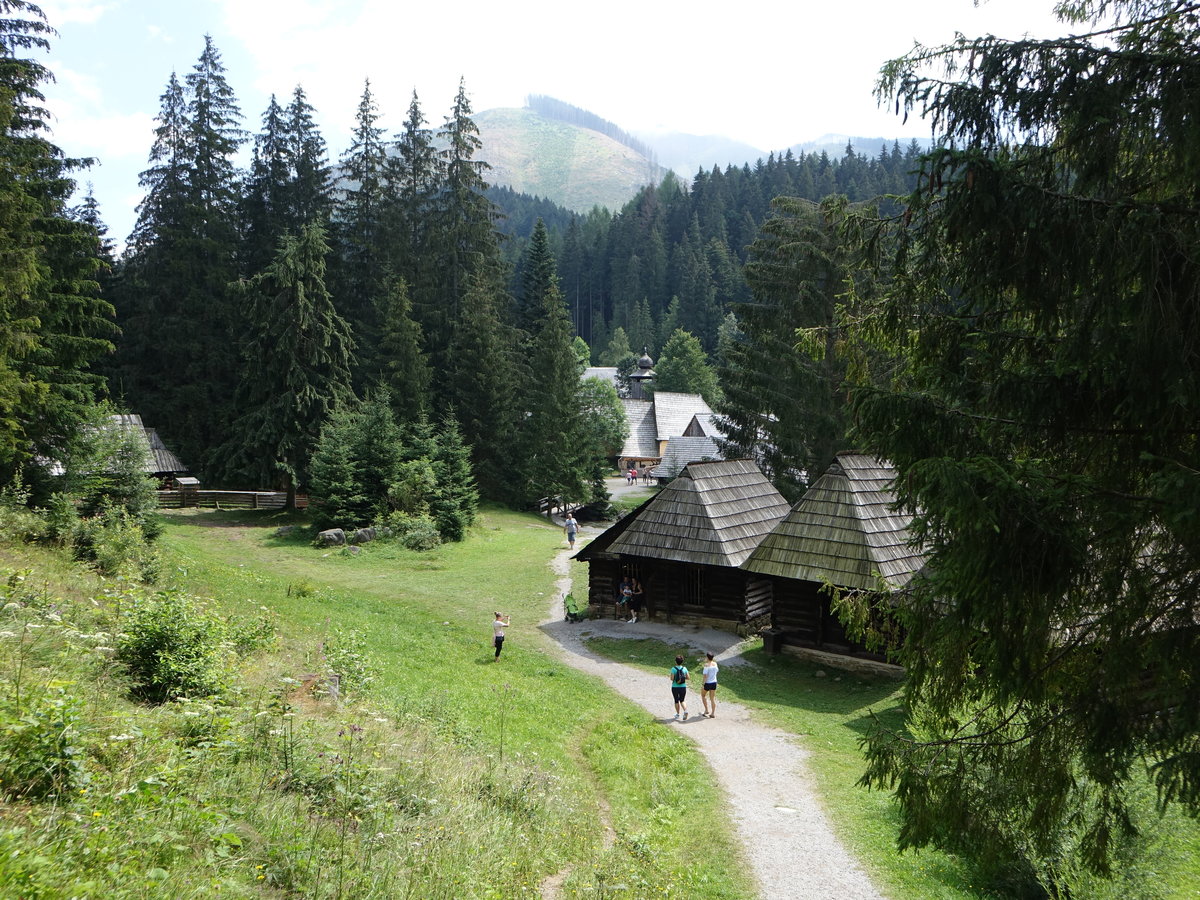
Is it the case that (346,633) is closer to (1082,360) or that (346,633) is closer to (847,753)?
(847,753)

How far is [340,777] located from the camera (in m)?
7.26

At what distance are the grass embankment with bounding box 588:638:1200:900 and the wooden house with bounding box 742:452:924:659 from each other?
909mm

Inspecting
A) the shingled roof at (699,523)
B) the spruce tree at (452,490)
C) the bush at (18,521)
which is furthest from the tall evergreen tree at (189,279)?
the shingled roof at (699,523)

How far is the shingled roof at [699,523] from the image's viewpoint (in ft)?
68.6

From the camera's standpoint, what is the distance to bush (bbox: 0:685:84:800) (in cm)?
503

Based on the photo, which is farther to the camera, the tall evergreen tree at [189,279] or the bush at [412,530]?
the tall evergreen tree at [189,279]

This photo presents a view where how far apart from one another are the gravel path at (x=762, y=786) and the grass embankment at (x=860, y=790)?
0.31 meters

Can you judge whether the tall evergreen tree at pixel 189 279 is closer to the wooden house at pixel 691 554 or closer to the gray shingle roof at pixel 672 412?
the wooden house at pixel 691 554

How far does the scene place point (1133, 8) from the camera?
6117 mm

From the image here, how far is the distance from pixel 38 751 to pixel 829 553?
1612cm

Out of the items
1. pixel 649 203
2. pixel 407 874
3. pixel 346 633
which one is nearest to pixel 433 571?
pixel 346 633

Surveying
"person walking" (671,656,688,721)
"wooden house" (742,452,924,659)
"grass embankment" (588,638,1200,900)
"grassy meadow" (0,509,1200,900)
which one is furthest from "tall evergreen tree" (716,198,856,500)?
"person walking" (671,656,688,721)

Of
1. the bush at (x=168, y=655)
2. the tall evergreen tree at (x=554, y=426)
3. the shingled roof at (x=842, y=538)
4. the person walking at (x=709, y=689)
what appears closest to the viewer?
the bush at (x=168, y=655)

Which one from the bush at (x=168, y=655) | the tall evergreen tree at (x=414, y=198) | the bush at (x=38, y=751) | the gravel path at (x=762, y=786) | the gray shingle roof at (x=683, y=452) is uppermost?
the tall evergreen tree at (x=414, y=198)
